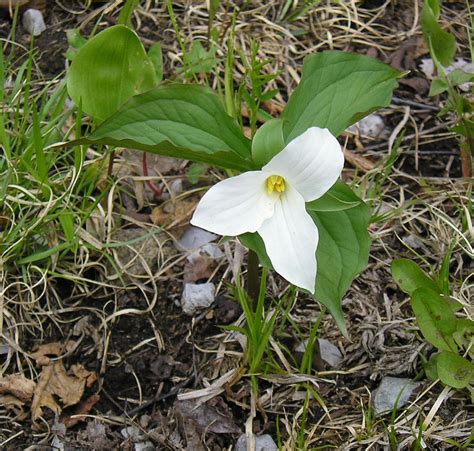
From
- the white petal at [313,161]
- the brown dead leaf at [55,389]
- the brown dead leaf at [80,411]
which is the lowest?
the brown dead leaf at [80,411]

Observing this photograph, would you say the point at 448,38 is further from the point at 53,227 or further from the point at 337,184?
the point at 53,227

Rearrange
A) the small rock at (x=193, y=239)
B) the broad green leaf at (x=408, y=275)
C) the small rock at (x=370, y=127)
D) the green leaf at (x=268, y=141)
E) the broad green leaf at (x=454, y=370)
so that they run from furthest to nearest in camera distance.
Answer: the small rock at (x=370, y=127) → the small rock at (x=193, y=239) → the broad green leaf at (x=408, y=275) → the broad green leaf at (x=454, y=370) → the green leaf at (x=268, y=141)

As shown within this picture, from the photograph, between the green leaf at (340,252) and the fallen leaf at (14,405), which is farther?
the fallen leaf at (14,405)

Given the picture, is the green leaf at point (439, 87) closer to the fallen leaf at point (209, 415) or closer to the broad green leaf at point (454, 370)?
the broad green leaf at point (454, 370)

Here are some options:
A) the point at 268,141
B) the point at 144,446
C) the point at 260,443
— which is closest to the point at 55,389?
the point at 144,446

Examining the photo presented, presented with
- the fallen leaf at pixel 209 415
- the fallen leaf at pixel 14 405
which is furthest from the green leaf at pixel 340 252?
the fallen leaf at pixel 14 405

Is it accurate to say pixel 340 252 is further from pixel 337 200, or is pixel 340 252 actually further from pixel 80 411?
pixel 80 411

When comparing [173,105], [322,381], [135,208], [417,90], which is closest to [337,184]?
[173,105]
